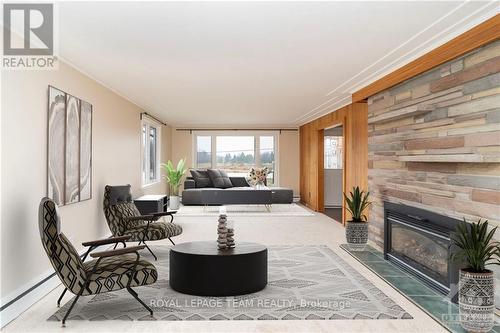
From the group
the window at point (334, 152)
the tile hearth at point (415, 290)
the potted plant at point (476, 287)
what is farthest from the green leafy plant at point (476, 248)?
the window at point (334, 152)

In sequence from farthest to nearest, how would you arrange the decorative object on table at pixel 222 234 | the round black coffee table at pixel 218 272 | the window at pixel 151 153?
the window at pixel 151 153
the decorative object on table at pixel 222 234
the round black coffee table at pixel 218 272

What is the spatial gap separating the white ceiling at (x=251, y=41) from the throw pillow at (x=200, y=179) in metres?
5.55

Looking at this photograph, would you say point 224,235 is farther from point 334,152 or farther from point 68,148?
point 334,152

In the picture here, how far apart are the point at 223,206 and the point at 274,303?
1.23 meters

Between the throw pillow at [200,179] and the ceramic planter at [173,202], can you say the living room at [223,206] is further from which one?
the throw pillow at [200,179]

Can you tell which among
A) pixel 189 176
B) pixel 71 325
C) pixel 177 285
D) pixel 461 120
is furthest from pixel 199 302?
pixel 189 176

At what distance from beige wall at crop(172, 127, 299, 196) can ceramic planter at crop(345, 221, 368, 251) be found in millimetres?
7719

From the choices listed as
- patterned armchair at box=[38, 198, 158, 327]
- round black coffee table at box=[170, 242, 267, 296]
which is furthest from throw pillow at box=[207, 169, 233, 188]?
patterned armchair at box=[38, 198, 158, 327]

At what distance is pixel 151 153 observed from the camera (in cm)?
1136

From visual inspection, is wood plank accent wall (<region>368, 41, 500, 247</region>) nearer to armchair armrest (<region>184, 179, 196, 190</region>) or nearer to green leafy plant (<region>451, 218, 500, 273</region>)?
green leafy plant (<region>451, 218, 500, 273</region>)

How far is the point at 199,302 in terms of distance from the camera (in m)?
3.89

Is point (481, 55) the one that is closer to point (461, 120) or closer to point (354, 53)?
point (461, 120)

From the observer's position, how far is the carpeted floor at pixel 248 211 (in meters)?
10.2

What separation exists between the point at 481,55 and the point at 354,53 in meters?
1.31
